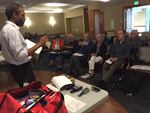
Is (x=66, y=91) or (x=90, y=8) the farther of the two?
(x=90, y=8)

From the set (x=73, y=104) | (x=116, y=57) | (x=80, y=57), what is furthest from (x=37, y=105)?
(x=80, y=57)

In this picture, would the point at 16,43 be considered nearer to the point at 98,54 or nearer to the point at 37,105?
the point at 37,105

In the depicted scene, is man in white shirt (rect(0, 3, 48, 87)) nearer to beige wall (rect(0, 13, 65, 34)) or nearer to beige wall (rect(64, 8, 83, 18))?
beige wall (rect(64, 8, 83, 18))

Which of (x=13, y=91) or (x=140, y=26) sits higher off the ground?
(x=140, y=26)

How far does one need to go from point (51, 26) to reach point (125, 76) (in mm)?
8419

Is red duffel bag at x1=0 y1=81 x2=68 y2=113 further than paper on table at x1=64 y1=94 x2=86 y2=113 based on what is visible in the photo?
No

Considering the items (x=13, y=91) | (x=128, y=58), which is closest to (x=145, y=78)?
(x=128, y=58)

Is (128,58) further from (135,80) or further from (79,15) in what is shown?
(79,15)

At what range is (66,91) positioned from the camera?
1.32 m

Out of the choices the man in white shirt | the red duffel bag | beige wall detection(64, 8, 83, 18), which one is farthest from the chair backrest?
beige wall detection(64, 8, 83, 18)

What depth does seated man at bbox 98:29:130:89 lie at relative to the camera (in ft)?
10.2

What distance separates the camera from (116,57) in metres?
3.41

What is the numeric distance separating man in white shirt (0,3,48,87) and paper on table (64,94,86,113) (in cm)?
59

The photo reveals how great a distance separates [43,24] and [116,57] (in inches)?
310
